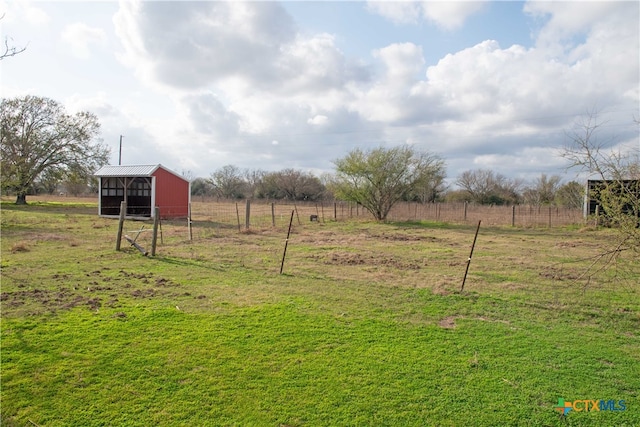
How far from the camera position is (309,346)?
14.3 ft

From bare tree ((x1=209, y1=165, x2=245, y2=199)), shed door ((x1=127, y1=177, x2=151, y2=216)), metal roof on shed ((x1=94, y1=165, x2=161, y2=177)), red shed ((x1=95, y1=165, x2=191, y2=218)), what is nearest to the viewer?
metal roof on shed ((x1=94, y1=165, x2=161, y2=177))

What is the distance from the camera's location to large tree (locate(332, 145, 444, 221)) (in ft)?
80.3

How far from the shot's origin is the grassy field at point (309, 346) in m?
3.18

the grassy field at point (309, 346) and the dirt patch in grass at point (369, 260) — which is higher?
the dirt patch in grass at point (369, 260)

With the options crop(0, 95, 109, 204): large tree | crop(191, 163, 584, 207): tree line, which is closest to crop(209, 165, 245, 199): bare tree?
crop(191, 163, 584, 207): tree line

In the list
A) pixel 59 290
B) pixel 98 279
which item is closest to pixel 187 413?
pixel 59 290

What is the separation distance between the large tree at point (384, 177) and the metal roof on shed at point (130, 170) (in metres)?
11.9

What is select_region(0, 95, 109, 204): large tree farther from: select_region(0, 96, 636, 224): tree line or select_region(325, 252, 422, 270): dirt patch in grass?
select_region(325, 252, 422, 270): dirt patch in grass

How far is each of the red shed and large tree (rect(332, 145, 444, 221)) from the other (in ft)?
34.7

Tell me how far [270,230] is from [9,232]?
9595mm

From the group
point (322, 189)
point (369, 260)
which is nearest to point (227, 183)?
point (322, 189)

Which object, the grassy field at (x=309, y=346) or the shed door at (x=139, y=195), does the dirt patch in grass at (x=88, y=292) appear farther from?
the shed door at (x=139, y=195)

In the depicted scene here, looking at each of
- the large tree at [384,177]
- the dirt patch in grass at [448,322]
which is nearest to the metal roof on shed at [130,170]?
the large tree at [384,177]

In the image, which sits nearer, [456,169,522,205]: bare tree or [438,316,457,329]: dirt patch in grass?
[438,316,457,329]: dirt patch in grass
